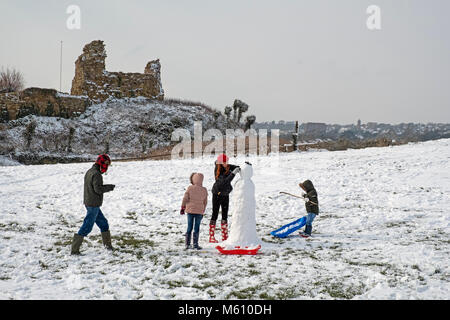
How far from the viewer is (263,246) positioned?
8.59m

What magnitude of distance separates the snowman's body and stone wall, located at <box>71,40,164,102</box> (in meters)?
44.0

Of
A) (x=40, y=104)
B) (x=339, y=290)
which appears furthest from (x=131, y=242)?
(x=40, y=104)

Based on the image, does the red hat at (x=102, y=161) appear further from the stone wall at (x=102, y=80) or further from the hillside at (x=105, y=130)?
the stone wall at (x=102, y=80)

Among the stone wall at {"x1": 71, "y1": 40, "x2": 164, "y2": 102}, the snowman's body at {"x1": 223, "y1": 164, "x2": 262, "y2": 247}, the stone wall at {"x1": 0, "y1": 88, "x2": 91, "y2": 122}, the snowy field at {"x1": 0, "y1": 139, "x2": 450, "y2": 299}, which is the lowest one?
the snowy field at {"x1": 0, "y1": 139, "x2": 450, "y2": 299}

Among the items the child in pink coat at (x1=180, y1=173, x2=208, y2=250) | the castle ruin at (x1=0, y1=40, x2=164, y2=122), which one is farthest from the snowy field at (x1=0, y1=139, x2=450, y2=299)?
the castle ruin at (x1=0, y1=40, x2=164, y2=122)

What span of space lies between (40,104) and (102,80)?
966cm

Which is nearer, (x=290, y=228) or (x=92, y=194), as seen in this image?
(x=92, y=194)

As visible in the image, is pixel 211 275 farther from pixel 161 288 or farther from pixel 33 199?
pixel 33 199

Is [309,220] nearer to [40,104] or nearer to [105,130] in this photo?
[105,130]

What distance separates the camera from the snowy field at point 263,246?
581 centimetres

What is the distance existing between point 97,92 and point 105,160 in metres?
44.0

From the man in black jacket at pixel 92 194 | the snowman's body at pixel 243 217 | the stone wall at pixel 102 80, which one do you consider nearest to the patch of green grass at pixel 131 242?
the man in black jacket at pixel 92 194

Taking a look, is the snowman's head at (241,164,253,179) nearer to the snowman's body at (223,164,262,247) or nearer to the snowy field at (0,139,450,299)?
the snowman's body at (223,164,262,247)

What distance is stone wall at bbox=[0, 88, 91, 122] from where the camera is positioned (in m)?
39.4
